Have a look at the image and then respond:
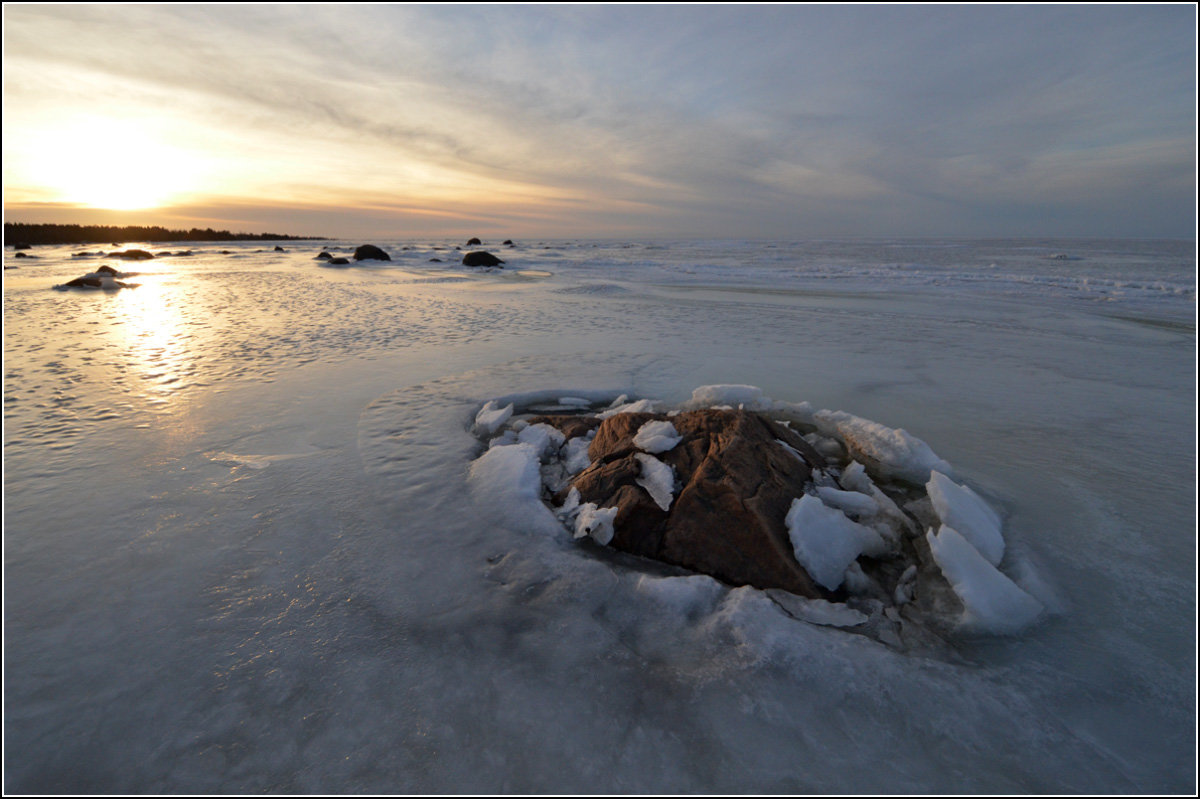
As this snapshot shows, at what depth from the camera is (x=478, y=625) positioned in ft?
7.75

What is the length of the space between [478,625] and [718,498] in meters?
1.52

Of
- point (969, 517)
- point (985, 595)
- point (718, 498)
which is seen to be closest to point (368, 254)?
point (718, 498)

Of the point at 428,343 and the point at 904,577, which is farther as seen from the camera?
the point at 428,343

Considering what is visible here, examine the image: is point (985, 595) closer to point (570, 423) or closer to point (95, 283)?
point (570, 423)

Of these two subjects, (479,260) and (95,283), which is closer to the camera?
(95,283)

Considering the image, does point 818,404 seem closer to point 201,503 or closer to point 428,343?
point 201,503

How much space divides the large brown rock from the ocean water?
22 cm

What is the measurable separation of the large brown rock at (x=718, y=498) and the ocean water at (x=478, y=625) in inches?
8.6

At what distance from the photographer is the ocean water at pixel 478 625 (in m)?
1.78

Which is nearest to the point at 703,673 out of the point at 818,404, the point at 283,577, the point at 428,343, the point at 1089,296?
the point at 283,577

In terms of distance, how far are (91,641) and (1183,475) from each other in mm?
6904

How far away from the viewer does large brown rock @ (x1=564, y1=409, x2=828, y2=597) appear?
109 inches

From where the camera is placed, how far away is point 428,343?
807 cm

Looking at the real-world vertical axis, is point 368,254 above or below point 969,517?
above
